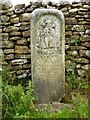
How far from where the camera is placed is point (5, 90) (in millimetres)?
4895

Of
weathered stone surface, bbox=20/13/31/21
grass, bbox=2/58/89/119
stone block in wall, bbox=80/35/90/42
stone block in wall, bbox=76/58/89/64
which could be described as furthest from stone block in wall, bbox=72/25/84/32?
grass, bbox=2/58/89/119

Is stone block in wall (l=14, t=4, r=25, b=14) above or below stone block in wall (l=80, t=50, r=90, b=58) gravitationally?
above

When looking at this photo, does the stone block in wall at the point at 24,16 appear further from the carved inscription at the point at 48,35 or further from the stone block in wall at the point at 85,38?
the stone block in wall at the point at 85,38

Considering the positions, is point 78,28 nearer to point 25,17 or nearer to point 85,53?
point 85,53

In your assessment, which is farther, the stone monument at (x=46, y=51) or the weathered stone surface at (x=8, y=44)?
the weathered stone surface at (x=8, y=44)

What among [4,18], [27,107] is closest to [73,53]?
[4,18]

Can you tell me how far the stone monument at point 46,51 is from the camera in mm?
5254

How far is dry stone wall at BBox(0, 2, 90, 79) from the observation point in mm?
6094

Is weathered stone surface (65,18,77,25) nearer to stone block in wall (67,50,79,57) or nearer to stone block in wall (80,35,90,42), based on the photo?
stone block in wall (80,35,90,42)

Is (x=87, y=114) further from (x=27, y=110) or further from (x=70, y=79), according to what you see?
(x=70, y=79)

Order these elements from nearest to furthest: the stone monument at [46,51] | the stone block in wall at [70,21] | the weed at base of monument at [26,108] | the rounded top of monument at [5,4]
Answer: the weed at base of monument at [26,108]
the stone monument at [46,51]
the rounded top of monument at [5,4]
the stone block in wall at [70,21]

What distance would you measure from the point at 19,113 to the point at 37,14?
4.97ft

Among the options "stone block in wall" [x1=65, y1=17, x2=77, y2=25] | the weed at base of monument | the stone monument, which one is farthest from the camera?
"stone block in wall" [x1=65, y1=17, x2=77, y2=25]

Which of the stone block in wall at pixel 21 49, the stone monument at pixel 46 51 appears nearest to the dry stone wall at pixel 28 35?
the stone block in wall at pixel 21 49
